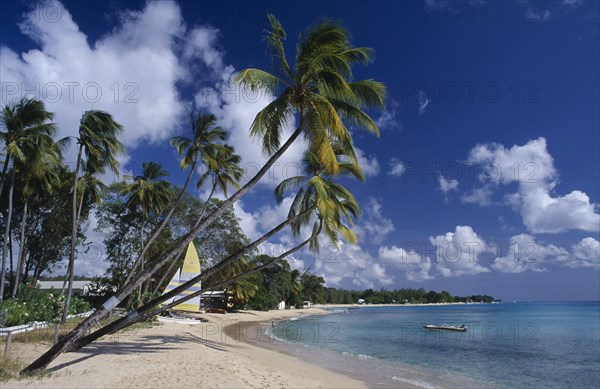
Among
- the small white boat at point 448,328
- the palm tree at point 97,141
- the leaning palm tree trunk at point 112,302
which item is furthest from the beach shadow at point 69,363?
the small white boat at point 448,328

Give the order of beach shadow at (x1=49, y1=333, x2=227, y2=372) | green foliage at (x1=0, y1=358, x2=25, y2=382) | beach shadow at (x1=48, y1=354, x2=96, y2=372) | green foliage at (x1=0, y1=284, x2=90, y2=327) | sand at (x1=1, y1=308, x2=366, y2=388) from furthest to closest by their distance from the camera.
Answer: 1. green foliage at (x1=0, y1=284, x2=90, y2=327)
2. beach shadow at (x1=49, y1=333, x2=227, y2=372)
3. beach shadow at (x1=48, y1=354, x2=96, y2=372)
4. sand at (x1=1, y1=308, x2=366, y2=388)
5. green foliage at (x1=0, y1=358, x2=25, y2=382)

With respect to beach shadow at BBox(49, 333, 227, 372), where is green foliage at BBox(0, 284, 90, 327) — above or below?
above

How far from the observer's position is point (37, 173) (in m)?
18.5

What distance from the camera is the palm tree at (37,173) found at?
17.1 meters

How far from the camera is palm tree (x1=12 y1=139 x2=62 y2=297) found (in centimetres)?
1711

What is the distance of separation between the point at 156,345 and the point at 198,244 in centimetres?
2108

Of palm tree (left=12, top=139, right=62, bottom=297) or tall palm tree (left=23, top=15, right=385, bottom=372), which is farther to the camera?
palm tree (left=12, top=139, right=62, bottom=297)

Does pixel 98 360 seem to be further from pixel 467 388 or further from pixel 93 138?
pixel 467 388

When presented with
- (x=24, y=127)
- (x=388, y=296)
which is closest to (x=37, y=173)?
(x=24, y=127)

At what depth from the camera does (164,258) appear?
992 cm

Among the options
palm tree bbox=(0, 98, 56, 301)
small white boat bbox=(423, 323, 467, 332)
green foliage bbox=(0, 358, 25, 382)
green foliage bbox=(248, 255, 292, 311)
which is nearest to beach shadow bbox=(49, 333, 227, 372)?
green foliage bbox=(0, 358, 25, 382)

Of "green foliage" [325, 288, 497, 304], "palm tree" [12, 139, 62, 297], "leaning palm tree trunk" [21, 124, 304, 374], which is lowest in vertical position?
"green foliage" [325, 288, 497, 304]

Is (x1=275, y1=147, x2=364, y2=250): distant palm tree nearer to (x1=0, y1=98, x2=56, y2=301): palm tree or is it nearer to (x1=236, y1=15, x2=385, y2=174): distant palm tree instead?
(x1=236, y1=15, x2=385, y2=174): distant palm tree

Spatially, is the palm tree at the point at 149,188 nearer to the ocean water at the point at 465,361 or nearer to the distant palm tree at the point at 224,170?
the distant palm tree at the point at 224,170
